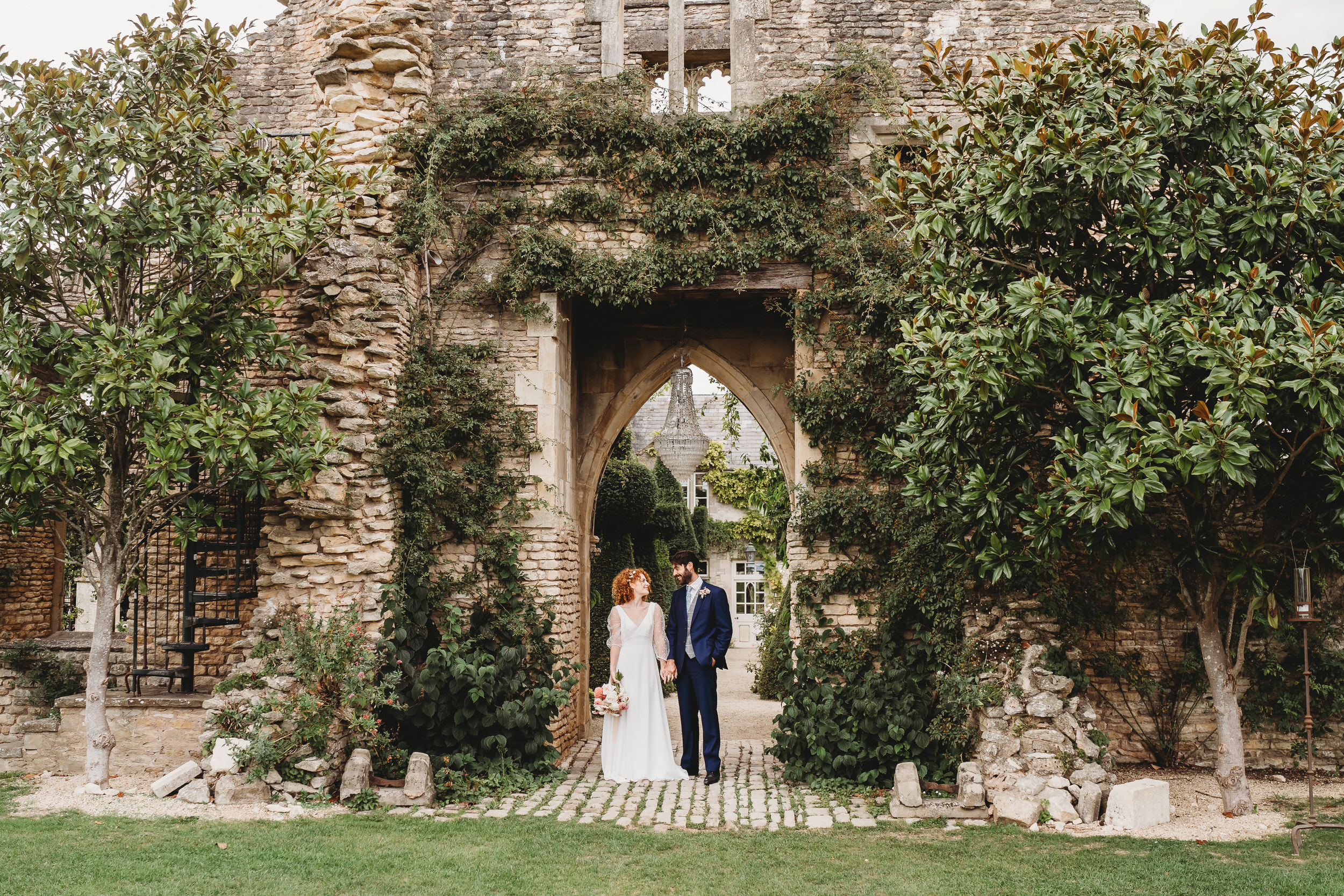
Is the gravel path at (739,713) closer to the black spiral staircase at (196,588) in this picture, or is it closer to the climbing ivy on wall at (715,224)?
the climbing ivy on wall at (715,224)

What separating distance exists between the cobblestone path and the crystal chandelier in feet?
40.8

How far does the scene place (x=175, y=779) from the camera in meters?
6.06

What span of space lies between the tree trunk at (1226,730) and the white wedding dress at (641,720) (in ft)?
12.4

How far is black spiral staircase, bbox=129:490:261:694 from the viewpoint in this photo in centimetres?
740

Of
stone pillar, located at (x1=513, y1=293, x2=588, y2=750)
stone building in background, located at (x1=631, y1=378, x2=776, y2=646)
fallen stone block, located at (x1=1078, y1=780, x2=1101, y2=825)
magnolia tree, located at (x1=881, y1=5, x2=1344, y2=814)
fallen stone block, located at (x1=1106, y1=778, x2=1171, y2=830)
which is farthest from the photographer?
stone building in background, located at (x1=631, y1=378, x2=776, y2=646)

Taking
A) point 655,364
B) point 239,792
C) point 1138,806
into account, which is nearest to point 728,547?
point 655,364

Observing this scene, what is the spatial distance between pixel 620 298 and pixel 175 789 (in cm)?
511

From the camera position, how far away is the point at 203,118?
6.18 m

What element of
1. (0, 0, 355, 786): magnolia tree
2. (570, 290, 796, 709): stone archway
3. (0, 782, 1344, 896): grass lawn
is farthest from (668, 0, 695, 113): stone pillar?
(0, 782, 1344, 896): grass lawn

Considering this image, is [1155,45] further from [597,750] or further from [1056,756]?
[597,750]

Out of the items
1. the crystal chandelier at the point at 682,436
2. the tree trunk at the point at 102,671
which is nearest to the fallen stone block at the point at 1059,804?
the tree trunk at the point at 102,671

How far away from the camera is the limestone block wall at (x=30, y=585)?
33.5 feet

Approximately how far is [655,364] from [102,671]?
6.08 m

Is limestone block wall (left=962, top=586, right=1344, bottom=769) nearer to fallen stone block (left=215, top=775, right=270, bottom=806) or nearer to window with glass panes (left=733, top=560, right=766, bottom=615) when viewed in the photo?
fallen stone block (left=215, top=775, right=270, bottom=806)
